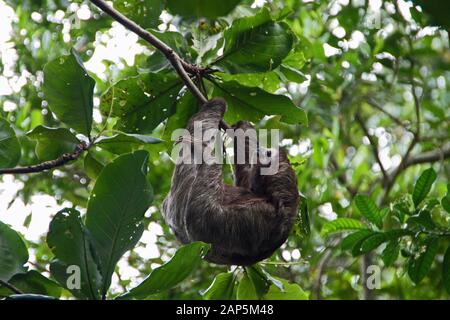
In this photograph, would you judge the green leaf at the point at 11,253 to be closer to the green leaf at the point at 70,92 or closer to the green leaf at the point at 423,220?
the green leaf at the point at 70,92

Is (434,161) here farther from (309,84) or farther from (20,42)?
(20,42)

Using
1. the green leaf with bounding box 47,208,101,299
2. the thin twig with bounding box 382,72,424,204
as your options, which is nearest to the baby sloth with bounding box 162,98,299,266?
the green leaf with bounding box 47,208,101,299

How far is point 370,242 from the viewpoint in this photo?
4.08 meters

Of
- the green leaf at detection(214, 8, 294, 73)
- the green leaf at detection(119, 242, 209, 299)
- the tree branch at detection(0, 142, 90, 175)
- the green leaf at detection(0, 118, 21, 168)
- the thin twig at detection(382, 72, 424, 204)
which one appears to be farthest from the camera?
the thin twig at detection(382, 72, 424, 204)

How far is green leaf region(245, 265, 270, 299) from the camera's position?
165 inches

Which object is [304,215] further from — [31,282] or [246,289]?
[31,282]

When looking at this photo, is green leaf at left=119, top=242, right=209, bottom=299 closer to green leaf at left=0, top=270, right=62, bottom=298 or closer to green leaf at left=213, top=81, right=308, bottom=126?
green leaf at left=0, top=270, right=62, bottom=298

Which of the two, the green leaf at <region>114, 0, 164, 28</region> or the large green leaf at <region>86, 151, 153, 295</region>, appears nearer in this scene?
the large green leaf at <region>86, 151, 153, 295</region>

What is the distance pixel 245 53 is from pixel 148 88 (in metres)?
0.75

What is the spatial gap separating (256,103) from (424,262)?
65.5 inches

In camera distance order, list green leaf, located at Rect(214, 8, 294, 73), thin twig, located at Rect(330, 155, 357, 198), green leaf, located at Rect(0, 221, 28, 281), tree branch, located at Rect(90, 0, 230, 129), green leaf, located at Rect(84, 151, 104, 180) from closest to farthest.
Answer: green leaf, located at Rect(0, 221, 28, 281) < tree branch, located at Rect(90, 0, 230, 129) < green leaf, located at Rect(84, 151, 104, 180) < green leaf, located at Rect(214, 8, 294, 73) < thin twig, located at Rect(330, 155, 357, 198)

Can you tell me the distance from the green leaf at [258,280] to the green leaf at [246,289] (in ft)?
0.08

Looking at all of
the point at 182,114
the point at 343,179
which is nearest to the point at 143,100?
the point at 182,114

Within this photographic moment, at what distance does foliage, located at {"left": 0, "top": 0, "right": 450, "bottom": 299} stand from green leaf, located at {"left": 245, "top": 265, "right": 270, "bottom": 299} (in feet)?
0.04
